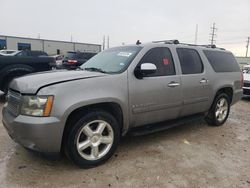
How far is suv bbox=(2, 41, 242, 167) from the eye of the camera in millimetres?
3020

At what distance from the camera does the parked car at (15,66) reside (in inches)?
285

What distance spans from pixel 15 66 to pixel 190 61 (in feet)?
17.2

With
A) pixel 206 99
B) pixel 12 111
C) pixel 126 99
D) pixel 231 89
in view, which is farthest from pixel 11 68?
pixel 231 89

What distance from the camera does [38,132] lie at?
2.93 metres

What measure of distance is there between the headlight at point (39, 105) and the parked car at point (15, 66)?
4858 millimetres

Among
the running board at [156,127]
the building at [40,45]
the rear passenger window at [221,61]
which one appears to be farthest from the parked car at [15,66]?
the building at [40,45]

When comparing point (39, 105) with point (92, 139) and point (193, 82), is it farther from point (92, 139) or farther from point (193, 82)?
point (193, 82)

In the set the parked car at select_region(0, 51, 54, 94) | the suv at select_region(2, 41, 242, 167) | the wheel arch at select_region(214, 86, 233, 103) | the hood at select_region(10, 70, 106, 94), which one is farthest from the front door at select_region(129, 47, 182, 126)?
the parked car at select_region(0, 51, 54, 94)

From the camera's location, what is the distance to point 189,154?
4004 mm

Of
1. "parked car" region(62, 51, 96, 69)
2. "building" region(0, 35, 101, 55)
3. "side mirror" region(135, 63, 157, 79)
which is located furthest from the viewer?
"building" region(0, 35, 101, 55)

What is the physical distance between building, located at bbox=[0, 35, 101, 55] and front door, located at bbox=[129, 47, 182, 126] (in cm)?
4058

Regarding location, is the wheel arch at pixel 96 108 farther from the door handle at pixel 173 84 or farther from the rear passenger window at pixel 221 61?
the rear passenger window at pixel 221 61

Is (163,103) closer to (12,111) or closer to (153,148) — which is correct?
(153,148)

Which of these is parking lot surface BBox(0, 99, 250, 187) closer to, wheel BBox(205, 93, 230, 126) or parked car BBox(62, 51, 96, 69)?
wheel BBox(205, 93, 230, 126)
